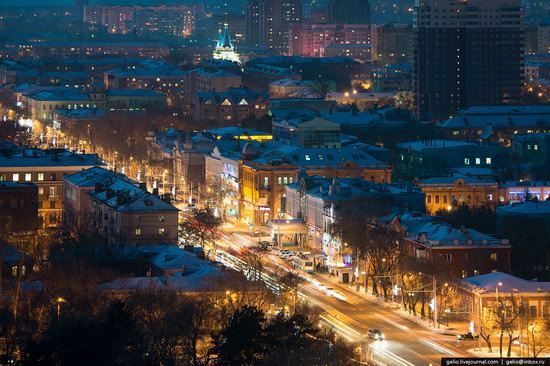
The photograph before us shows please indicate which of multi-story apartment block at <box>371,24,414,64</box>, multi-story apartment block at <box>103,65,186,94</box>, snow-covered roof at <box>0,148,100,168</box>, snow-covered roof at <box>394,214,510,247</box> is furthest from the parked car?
multi-story apartment block at <box>371,24,414,64</box>

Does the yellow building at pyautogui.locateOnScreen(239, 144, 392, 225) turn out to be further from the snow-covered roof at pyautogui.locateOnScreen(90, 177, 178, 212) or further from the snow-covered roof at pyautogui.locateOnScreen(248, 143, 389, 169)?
the snow-covered roof at pyautogui.locateOnScreen(90, 177, 178, 212)

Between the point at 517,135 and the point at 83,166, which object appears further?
the point at 517,135

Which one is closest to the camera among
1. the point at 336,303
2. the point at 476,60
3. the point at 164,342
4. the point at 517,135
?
the point at 164,342

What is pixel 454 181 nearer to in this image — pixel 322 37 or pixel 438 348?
pixel 438 348

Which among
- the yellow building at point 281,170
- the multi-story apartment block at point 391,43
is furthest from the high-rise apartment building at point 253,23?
the yellow building at point 281,170

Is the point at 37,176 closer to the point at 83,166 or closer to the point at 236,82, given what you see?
the point at 83,166

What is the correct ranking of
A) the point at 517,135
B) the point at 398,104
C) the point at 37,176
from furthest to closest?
1. the point at 398,104
2. the point at 517,135
3. the point at 37,176

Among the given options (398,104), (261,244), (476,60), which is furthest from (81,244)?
(398,104)

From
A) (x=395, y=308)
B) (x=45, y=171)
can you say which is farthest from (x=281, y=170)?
(x=395, y=308)
